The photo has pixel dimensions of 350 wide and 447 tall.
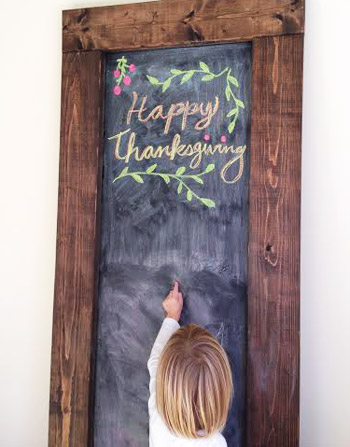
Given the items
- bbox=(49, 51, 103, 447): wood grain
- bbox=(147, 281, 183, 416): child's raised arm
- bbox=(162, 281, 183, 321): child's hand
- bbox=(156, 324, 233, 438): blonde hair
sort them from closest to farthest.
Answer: bbox=(156, 324, 233, 438): blonde hair < bbox=(147, 281, 183, 416): child's raised arm < bbox=(162, 281, 183, 321): child's hand < bbox=(49, 51, 103, 447): wood grain

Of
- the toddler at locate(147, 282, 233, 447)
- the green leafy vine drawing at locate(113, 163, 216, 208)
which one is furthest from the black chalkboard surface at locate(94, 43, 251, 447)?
the toddler at locate(147, 282, 233, 447)

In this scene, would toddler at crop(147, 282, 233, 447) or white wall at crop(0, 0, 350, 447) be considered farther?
white wall at crop(0, 0, 350, 447)

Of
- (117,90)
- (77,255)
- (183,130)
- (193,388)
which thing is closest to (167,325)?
(193,388)

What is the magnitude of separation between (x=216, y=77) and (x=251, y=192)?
47 centimetres

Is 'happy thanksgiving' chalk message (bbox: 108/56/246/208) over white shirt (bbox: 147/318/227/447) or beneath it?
over

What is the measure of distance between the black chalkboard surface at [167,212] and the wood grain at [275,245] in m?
0.06

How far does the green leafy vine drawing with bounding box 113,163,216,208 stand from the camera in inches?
81.0

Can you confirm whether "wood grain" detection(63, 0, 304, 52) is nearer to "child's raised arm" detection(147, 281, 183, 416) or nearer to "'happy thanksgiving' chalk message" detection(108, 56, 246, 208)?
"'happy thanksgiving' chalk message" detection(108, 56, 246, 208)

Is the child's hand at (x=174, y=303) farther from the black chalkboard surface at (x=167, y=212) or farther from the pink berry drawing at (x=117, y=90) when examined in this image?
the pink berry drawing at (x=117, y=90)

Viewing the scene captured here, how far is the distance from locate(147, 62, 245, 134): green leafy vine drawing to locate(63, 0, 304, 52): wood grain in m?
0.11

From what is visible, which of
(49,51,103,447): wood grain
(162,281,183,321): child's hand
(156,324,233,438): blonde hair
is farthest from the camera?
(49,51,103,447): wood grain

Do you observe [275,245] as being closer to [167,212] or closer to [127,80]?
[167,212]

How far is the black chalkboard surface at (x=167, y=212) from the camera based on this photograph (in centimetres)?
203
